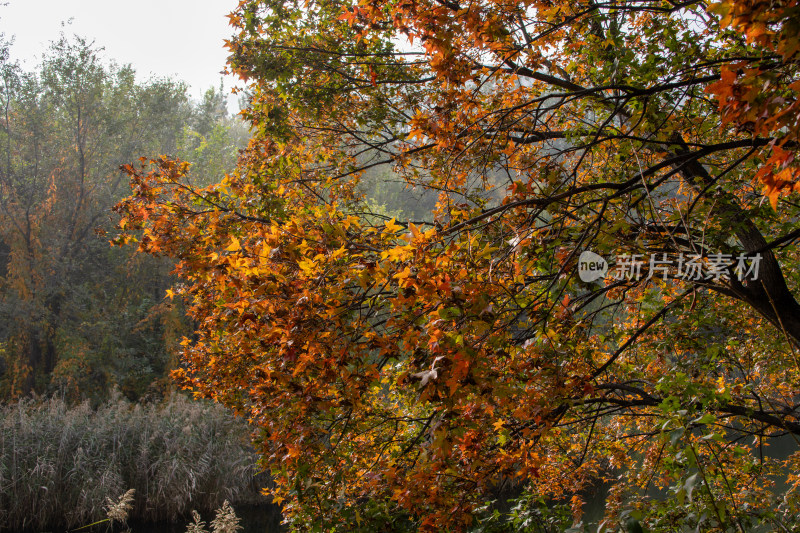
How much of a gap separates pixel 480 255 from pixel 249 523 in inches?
377

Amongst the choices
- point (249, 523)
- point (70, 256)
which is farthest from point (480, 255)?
point (70, 256)

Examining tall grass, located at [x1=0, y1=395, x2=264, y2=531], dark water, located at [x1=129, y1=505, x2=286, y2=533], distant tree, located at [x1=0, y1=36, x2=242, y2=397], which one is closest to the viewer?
tall grass, located at [x1=0, y1=395, x2=264, y2=531]

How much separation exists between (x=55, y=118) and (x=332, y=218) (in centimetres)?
2073

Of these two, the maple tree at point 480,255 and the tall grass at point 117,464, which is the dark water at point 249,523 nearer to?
the tall grass at point 117,464

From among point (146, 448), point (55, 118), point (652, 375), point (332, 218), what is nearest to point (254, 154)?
point (332, 218)

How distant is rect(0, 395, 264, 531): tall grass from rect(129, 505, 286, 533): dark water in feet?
0.58

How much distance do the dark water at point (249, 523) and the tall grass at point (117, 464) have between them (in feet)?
0.58

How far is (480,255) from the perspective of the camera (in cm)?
207

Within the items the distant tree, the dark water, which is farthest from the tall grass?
the distant tree

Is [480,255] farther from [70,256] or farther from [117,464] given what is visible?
[70,256]

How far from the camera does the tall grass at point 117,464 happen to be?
841 centimetres

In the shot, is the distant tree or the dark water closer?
the dark water

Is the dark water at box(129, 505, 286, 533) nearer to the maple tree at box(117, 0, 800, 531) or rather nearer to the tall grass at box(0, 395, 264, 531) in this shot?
the tall grass at box(0, 395, 264, 531)

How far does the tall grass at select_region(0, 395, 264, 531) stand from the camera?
8.41 metres
